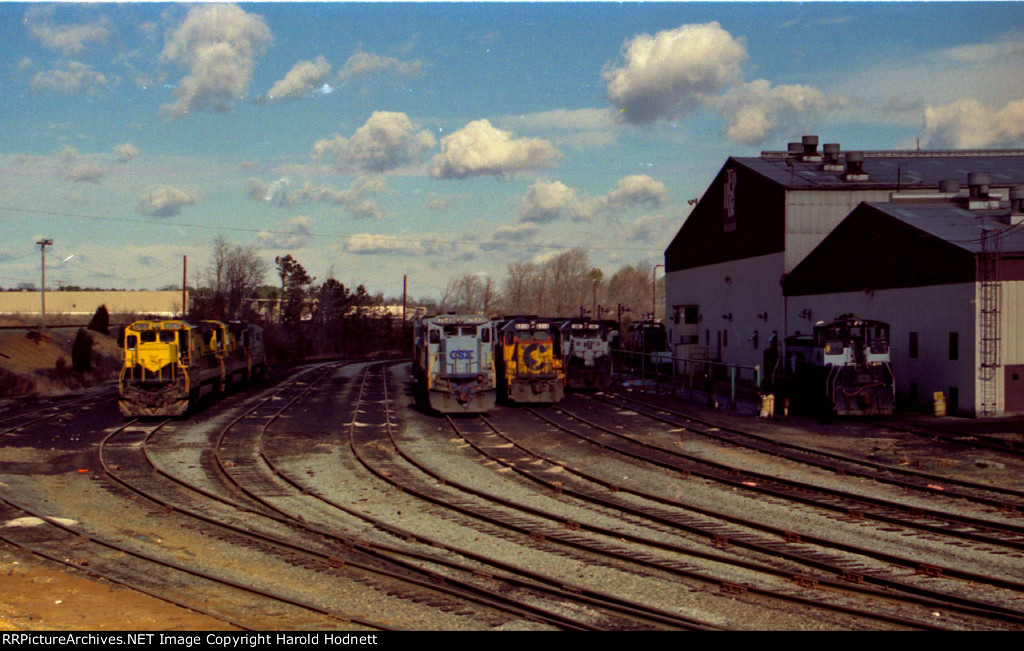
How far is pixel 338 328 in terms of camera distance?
100m

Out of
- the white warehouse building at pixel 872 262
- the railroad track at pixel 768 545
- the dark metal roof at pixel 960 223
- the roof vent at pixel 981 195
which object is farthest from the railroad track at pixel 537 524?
the roof vent at pixel 981 195

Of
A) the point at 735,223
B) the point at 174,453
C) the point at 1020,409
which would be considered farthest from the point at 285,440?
the point at 735,223

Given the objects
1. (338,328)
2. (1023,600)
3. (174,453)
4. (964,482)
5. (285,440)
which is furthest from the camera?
(338,328)

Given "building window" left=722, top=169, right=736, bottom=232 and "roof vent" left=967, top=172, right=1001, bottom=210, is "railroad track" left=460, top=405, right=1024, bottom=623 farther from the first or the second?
"building window" left=722, top=169, right=736, bottom=232

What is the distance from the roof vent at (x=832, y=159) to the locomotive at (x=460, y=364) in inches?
998

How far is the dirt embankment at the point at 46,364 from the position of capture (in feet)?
149

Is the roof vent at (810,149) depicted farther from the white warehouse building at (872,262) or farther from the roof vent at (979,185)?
the roof vent at (979,185)

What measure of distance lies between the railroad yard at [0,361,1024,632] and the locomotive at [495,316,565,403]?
19.3 ft

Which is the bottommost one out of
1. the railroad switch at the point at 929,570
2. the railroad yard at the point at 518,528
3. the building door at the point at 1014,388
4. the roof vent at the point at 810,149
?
the railroad yard at the point at 518,528

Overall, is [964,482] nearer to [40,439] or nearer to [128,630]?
[128,630]

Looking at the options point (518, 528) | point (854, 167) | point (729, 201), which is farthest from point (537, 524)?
point (729, 201)

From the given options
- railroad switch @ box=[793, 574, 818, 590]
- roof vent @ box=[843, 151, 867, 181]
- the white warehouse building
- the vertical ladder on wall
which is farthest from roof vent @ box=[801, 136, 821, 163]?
railroad switch @ box=[793, 574, 818, 590]

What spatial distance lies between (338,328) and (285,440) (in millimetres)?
76436

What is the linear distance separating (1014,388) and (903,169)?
22472mm
